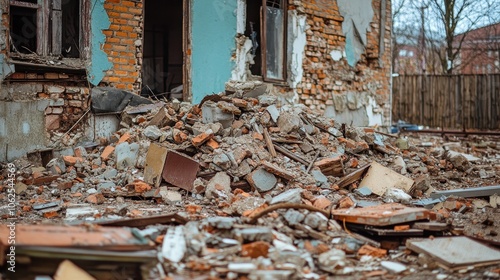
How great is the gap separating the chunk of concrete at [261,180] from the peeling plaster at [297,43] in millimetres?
3794

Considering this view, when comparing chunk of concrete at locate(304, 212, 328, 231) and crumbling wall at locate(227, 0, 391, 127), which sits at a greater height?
crumbling wall at locate(227, 0, 391, 127)

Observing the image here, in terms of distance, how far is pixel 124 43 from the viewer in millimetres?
7277

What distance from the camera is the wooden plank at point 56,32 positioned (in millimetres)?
6836

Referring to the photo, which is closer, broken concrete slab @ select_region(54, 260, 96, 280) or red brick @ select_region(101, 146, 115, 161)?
broken concrete slab @ select_region(54, 260, 96, 280)

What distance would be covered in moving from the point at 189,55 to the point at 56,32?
200cm

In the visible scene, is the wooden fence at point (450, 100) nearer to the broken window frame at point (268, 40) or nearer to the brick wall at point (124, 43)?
the broken window frame at point (268, 40)

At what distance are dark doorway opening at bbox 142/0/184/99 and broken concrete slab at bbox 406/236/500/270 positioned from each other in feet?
27.0

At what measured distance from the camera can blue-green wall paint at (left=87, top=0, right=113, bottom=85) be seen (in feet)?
23.0

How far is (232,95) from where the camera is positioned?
23.0 ft

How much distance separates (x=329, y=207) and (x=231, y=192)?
51.1 inches

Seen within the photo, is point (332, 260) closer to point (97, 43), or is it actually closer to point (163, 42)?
point (97, 43)

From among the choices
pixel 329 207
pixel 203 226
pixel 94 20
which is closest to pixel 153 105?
pixel 94 20

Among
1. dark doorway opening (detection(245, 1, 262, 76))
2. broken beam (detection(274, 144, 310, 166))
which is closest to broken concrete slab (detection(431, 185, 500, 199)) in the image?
broken beam (detection(274, 144, 310, 166))

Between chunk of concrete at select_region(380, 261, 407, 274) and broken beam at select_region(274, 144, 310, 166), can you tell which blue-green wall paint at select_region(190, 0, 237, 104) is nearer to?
broken beam at select_region(274, 144, 310, 166)
